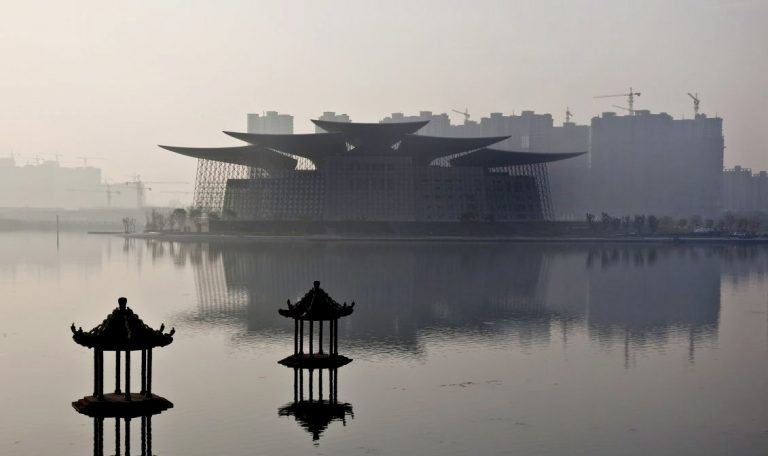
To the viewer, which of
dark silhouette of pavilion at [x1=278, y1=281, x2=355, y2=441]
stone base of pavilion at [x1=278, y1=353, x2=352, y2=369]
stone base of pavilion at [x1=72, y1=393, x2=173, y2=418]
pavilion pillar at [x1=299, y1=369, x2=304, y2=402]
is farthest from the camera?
stone base of pavilion at [x1=278, y1=353, x2=352, y2=369]

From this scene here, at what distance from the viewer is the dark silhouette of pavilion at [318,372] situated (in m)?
23.1

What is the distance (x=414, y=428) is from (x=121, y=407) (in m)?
6.54

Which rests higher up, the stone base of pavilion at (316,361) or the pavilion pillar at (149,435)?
the stone base of pavilion at (316,361)

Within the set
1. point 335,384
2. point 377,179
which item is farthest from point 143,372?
point 377,179

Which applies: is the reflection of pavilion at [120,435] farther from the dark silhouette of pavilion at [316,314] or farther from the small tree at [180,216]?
the small tree at [180,216]

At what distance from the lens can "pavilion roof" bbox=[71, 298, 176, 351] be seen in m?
19.8

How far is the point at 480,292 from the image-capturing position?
172 ft

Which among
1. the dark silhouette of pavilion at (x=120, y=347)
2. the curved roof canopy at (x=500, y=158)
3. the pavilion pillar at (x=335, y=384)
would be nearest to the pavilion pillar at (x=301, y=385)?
the pavilion pillar at (x=335, y=384)

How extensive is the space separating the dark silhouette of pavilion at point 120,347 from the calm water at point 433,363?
2.77 feet

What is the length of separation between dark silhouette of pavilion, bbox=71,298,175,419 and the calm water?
0.84 m

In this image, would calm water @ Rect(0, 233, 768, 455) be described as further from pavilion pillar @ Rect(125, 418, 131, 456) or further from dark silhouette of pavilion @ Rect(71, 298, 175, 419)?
dark silhouette of pavilion @ Rect(71, 298, 175, 419)

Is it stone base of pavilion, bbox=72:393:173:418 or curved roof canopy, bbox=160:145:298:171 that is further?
curved roof canopy, bbox=160:145:298:171

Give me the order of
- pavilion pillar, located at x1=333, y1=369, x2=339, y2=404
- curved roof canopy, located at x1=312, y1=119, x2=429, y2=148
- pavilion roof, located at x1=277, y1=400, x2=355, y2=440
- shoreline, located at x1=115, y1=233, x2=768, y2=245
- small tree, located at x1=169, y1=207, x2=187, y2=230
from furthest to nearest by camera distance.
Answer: small tree, located at x1=169, y1=207, x2=187, y2=230 → curved roof canopy, located at x1=312, y1=119, x2=429, y2=148 → shoreline, located at x1=115, y1=233, x2=768, y2=245 → pavilion pillar, located at x1=333, y1=369, x2=339, y2=404 → pavilion roof, located at x1=277, y1=400, x2=355, y2=440

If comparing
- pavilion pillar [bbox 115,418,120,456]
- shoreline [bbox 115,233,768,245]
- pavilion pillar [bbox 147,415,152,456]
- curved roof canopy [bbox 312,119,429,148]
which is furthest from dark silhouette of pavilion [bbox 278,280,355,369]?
curved roof canopy [bbox 312,119,429,148]
